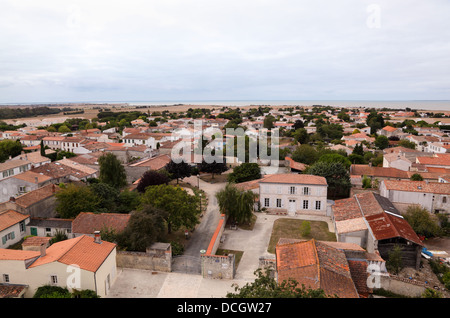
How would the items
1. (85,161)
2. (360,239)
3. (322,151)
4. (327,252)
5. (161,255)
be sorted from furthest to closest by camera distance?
(322,151) → (85,161) → (360,239) → (161,255) → (327,252)

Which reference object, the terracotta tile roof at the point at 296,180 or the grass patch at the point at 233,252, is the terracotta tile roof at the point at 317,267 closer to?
the grass patch at the point at 233,252

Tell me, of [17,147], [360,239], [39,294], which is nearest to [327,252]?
[360,239]

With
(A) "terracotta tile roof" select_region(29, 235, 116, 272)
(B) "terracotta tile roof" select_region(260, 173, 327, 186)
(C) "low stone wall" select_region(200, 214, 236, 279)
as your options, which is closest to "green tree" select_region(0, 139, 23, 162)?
(A) "terracotta tile roof" select_region(29, 235, 116, 272)

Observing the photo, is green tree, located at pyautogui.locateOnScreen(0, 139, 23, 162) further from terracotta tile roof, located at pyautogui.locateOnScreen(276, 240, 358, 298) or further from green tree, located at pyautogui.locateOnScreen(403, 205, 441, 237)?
green tree, located at pyautogui.locateOnScreen(403, 205, 441, 237)

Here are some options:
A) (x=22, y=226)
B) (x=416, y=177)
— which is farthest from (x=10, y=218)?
(x=416, y=177)
